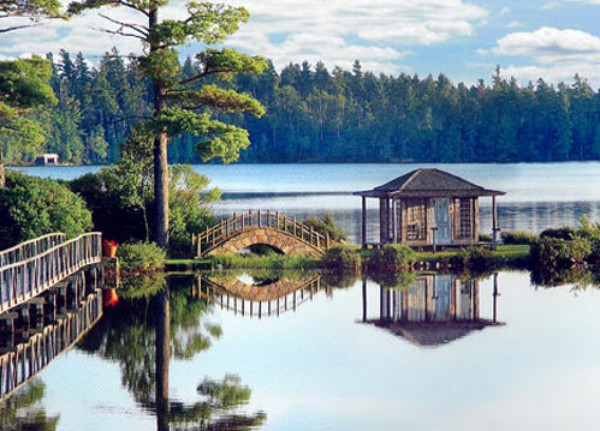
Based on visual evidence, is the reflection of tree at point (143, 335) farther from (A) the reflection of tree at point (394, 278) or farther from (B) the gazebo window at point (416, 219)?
(B) the gazebo window at point (416, 219)

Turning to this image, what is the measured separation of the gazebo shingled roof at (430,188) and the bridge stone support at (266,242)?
131 inches

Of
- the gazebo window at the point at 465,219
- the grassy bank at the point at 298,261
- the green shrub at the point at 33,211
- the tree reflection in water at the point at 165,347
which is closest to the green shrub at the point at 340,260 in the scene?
the grassy bank at the point at 298,261

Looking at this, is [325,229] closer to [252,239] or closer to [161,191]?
[252,239]

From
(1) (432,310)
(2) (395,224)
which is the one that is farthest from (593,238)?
(1) (432,310)

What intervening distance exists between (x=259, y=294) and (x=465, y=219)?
11443 mm

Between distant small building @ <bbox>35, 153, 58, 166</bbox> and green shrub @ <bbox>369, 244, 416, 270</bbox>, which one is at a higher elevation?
distant small building @ <bbox>35, 153, 58, 166</bbox>

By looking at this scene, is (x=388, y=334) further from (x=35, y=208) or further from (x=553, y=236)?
(x=553, y=236)

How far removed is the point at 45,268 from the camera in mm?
33750

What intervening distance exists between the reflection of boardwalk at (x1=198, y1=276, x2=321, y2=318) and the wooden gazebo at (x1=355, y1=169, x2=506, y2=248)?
5784mm

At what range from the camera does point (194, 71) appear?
194 metres

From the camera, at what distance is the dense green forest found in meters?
172

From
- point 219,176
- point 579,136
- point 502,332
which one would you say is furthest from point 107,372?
point 579,136

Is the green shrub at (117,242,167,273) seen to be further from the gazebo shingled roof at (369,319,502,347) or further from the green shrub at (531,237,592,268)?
the green shrub at (531,237,592,268)

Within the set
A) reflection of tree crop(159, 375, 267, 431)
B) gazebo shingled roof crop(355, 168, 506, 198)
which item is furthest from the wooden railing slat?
reflection of tree crop(159, 375, 267, 431)
